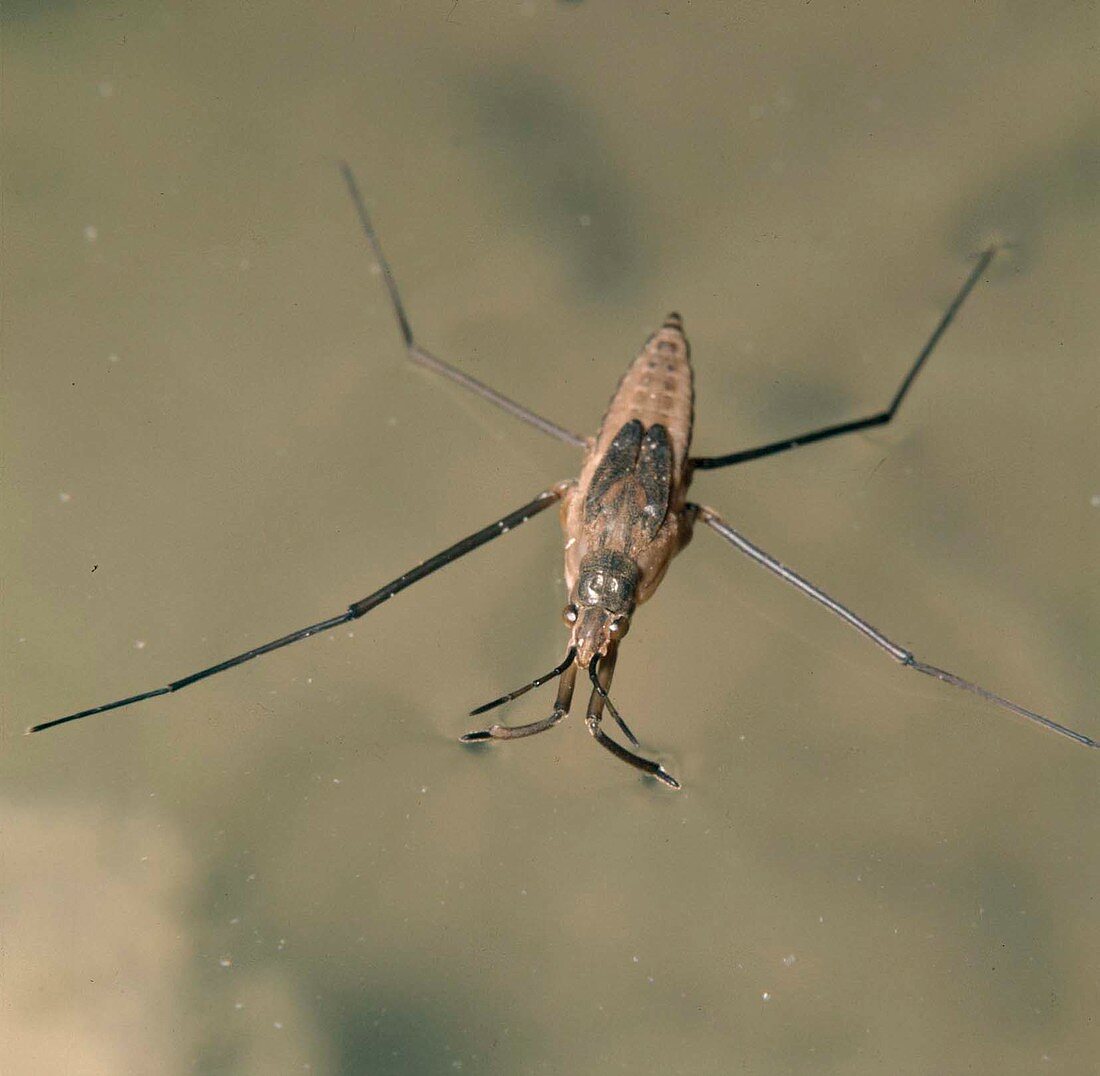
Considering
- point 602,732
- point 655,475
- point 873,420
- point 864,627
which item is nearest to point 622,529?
point 655,475

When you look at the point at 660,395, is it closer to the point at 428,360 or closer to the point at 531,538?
the point at 531,538

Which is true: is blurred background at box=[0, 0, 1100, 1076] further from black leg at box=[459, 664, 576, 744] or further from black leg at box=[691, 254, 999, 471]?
black leg at box=[459, 664, 576, 744]

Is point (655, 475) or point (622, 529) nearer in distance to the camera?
point (622, 529)

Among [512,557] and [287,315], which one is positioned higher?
[287,315]

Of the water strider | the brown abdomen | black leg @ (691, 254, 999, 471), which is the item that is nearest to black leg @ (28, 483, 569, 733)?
the water strider

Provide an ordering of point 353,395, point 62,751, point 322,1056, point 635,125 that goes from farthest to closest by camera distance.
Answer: point 635,125
point 353,395
point 62,751
point 322,1056

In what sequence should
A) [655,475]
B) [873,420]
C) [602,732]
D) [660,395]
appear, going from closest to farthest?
[602,732] → [655,475] → [660,395] → [873,420]

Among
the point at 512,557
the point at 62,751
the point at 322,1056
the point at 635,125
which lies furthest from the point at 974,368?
the point at 62,751

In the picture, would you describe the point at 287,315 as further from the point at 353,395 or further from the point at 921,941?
the point at 921,941
